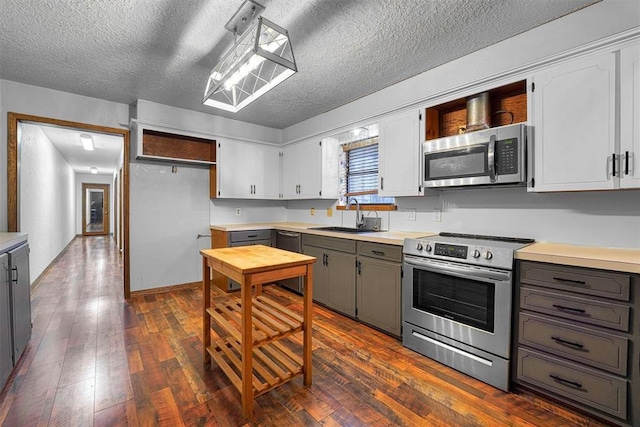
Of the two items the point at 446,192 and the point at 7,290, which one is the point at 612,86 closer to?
the point at 446,192

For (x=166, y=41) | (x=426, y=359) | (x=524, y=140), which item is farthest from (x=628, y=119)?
(x=166, y=41)

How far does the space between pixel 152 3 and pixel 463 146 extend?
244 cm

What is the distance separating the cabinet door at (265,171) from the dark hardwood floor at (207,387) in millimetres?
2171

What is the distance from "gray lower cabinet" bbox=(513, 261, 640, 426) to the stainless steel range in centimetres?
10

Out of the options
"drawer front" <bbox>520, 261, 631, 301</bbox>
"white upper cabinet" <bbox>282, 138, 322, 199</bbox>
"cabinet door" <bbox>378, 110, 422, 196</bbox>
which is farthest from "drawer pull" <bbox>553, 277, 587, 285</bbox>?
"white upper cabinet" <bbox>282, 138, 322, 199</bbox>

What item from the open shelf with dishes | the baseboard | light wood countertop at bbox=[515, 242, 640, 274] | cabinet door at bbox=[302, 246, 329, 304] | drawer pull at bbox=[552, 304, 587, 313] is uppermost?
the open shelf with dishes

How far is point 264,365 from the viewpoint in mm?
2180

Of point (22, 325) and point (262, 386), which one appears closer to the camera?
point (262, 386)

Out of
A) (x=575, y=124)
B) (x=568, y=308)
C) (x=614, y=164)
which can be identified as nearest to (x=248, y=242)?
(x=568, y=308)

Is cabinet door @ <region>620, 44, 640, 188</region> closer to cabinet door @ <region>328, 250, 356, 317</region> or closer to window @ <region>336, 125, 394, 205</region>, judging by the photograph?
window @ <region>336, 125, 394, 205</region>

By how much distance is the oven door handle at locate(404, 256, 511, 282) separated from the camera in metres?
1.89

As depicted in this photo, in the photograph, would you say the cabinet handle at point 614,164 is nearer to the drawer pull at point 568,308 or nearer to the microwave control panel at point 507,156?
the microwave control panel at point 507,156

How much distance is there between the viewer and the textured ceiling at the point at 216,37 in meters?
1.88

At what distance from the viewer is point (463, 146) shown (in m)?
2.35
